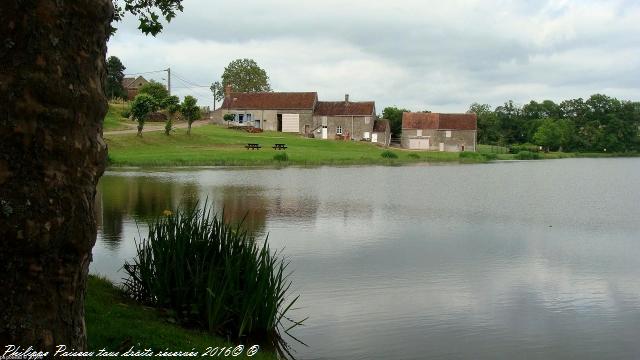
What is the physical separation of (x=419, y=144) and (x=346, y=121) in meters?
10.0

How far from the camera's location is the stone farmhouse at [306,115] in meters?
74.4

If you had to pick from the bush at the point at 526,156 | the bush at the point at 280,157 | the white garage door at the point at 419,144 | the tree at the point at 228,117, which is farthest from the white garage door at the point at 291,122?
the bush at the point at 280,157

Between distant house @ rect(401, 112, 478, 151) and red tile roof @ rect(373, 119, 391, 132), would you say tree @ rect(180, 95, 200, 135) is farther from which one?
distant house @ rect(401, 112, 478, 151)

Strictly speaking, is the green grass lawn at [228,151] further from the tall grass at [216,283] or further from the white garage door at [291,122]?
the tall grass at [216,283]

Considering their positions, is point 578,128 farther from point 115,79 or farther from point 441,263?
point 441,263

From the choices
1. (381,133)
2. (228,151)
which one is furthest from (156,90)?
(381,133)

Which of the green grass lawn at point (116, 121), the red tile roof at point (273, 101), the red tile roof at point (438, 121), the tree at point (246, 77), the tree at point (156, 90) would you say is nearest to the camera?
the green grass lawn at point (116, 121)

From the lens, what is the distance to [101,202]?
2141 centimetres

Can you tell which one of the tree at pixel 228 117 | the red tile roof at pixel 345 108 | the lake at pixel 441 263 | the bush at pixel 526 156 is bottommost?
the lake at pixel 441 263

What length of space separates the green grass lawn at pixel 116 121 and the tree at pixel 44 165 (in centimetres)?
5275

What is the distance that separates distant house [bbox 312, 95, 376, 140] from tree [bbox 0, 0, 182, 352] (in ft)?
232

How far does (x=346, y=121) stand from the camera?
74625 millimetres

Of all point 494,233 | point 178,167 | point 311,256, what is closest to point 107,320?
point 311,256

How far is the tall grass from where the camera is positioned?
7297 millimetres
